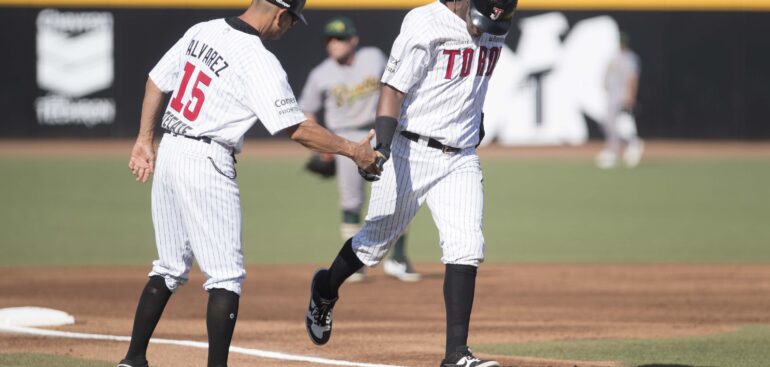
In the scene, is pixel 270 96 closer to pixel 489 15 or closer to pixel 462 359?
pixel 489 15

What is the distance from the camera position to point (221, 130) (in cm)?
555

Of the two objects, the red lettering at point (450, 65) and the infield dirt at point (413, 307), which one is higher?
the red lettering at point (450, 65)

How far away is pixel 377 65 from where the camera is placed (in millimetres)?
10656

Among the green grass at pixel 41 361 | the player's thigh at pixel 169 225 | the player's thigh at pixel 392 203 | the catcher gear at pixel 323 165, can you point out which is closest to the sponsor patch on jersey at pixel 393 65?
the player's thigh at pixel 392 203

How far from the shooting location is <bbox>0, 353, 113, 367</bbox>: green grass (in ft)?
21.8

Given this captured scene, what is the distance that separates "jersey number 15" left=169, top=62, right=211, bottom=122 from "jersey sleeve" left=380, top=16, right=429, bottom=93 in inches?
42.5

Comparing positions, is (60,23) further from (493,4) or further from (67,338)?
(493,4)

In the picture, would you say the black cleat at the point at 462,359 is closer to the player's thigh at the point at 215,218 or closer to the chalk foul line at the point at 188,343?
the chalk foul line at the point at 188,343

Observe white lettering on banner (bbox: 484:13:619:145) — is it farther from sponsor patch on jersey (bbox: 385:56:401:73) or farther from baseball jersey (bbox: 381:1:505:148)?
sponsor patch on jersey (bbox: 385:56:401:73)

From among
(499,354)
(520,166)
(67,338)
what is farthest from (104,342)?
(520,166)

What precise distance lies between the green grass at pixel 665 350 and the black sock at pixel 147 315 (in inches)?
87.2

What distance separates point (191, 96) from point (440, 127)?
1381mm

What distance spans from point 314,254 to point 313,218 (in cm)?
313

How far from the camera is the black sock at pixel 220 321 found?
558 cm
